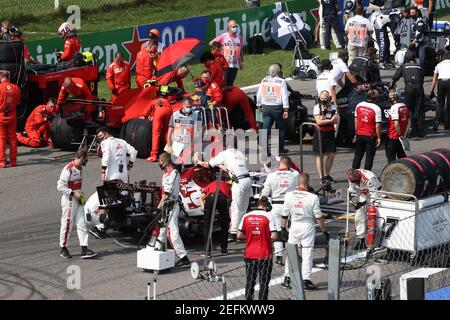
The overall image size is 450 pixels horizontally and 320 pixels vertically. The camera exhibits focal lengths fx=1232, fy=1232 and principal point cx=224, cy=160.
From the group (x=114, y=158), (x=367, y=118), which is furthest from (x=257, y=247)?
(x=367, y=118)

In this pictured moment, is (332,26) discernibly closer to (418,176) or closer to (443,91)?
→ (443,91)

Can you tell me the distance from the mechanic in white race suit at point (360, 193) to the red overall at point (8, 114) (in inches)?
266

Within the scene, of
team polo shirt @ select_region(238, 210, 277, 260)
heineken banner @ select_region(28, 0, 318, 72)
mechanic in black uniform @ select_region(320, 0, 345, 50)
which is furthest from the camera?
mechanic in black uniform @ select_region(320, 0, 345, 50)

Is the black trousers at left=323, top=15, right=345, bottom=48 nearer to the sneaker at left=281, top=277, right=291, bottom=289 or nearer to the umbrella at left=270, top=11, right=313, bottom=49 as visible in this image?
the umbrella at left=270, top=11, right=313, bottom=49

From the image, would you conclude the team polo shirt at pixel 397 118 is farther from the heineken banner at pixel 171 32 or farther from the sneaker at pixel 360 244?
the heineken banner at pixel 171 32

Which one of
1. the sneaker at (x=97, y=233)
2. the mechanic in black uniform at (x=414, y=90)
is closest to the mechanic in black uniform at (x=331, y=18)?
the mechanic in black uniform at (x=414, y=90)

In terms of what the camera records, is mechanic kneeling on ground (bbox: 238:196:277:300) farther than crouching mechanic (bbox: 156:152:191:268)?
No

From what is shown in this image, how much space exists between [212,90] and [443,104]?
497cm

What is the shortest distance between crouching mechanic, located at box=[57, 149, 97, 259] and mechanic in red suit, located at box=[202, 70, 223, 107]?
211 inches

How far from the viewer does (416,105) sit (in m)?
22.5

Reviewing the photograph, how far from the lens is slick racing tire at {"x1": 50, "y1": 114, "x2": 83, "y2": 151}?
21047mm

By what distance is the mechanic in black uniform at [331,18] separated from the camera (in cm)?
2998

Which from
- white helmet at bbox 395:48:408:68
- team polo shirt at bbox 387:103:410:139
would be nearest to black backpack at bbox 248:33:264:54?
A: white helmet at bbox 395:48:408:68

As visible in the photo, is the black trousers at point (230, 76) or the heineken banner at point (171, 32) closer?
the black trousers at point (230, 76)
